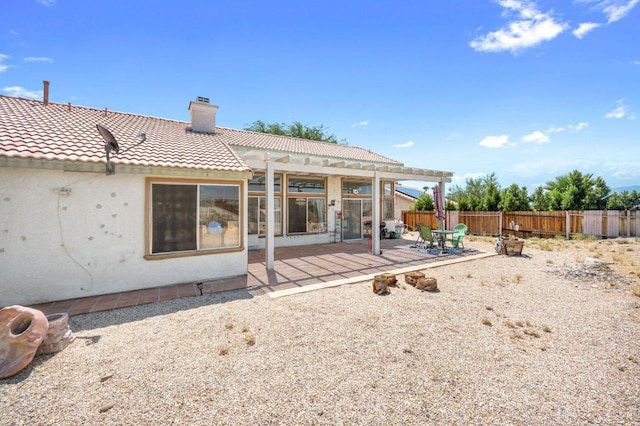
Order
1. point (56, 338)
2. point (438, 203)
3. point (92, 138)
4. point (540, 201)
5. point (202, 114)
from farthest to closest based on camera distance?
point (540, 201)
point (438, 203)
point (202, 114)
point (92, 138)
point (56, 338)

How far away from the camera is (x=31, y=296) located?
5215 mm

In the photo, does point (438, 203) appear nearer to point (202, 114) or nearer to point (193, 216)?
point (193, 216)

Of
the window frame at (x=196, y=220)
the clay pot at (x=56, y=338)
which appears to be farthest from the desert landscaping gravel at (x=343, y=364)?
the window frame at (x=196, y=220)

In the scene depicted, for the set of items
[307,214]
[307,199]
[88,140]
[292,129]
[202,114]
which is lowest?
[307,214]

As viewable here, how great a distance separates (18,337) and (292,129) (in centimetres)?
3210

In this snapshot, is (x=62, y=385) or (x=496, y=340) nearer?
(x=62, y=385)

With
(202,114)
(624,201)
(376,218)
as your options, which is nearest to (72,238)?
(202,114)

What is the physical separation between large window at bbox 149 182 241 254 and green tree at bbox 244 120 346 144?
26.6 meters

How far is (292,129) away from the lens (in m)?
33.1

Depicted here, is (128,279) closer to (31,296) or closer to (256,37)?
(31,296)

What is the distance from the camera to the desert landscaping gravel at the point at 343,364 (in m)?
2.52

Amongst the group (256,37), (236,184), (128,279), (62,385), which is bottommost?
(62,385)

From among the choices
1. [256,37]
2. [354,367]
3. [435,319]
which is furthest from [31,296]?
[256,37]

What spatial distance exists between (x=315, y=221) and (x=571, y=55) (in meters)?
12.6
